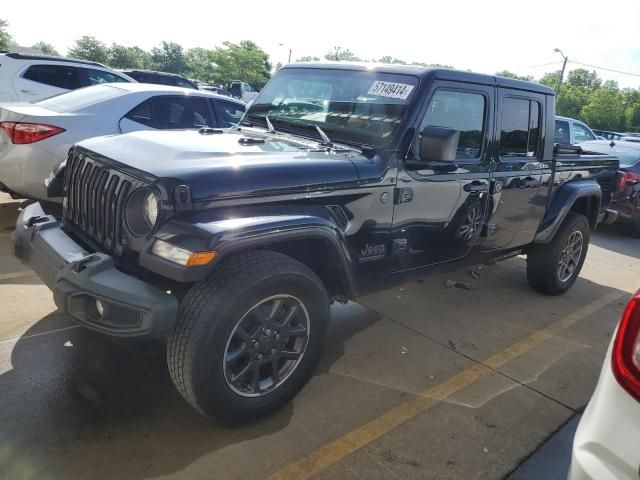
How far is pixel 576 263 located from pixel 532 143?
175 centimetres

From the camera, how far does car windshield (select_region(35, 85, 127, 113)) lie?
5.26 meters

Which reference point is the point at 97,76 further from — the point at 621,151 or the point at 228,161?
the point at 621,151

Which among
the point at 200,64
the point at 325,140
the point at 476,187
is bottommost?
the point at 476,187

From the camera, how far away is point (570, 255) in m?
5.16

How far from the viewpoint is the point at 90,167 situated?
2.84m

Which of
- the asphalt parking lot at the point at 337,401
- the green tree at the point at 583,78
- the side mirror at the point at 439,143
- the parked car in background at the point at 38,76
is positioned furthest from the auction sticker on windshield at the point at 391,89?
the green tree at the point at 583,78

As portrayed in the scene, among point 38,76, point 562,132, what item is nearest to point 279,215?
point 38,76

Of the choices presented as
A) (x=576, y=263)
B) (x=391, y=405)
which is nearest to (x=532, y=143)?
(x=576, y=263)

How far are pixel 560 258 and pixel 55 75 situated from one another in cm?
786

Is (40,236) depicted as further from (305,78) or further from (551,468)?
(551,468)

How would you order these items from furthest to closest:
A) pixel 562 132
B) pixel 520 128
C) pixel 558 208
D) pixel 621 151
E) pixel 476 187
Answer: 1. pixel 562 132
2. pixel 621 151
3. pixel 558 208
4. pixel 520 128
5. pixel 476 187

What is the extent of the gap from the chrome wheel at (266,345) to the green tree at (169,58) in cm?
6995

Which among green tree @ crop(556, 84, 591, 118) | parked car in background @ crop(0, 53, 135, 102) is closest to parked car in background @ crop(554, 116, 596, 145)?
parked car in background @ crop(0, 53, 135, 102)

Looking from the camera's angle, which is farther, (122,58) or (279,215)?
(122,58)
